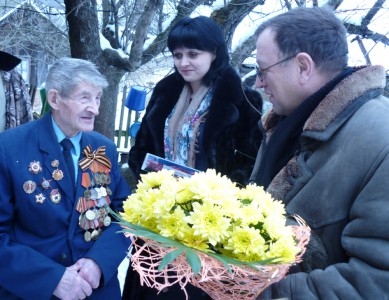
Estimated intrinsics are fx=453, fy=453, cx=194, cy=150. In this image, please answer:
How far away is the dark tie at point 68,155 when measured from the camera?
2176 mm

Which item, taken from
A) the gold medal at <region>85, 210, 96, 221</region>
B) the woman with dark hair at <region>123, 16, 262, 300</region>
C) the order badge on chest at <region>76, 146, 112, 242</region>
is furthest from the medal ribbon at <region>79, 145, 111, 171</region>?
the woman with dark hair at <region>123, 16, 262, 300</region>

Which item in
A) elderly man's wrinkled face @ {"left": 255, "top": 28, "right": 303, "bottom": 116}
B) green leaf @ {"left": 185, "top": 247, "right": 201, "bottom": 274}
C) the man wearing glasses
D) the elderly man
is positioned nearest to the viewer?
green leaf @ {"left": 185, "top": 247, "right": 201, "bottom": 274}

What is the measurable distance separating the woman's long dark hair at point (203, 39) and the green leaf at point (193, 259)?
72.3 inches

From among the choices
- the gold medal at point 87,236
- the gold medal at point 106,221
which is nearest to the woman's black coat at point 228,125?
the gold medal at point 106,221

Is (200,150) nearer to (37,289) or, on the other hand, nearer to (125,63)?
(37,289)

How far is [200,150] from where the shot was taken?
2.71 metres

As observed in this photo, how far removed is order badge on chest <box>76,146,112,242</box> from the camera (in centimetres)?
216

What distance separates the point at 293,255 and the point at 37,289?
4.25ft

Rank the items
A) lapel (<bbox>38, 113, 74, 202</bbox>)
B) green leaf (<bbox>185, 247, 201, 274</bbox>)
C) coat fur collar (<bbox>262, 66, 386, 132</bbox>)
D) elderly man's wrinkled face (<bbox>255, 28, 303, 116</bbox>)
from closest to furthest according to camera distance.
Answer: green leaf (<bbox>185, 247, 201, 274</bbox>) < coat fur collar (<bbox>262, 66, 386, 132</bbox>) < elderly man's wrinkled face (<bbox>255, 28, 303, 116</bbox>) < lapel (<bbox>38, 113, 74, 202</bbox>)

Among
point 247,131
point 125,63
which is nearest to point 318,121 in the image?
point 247,131

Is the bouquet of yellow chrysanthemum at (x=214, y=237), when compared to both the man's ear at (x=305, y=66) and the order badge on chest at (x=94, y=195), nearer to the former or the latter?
the man's ear at (x=305, y=66)

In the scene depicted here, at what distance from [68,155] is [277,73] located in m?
1.12

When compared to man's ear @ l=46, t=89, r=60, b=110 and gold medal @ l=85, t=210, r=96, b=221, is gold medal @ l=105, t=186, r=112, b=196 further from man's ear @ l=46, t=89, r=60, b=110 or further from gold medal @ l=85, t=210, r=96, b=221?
man's ear @ l=46, t=89, r=60, b=110

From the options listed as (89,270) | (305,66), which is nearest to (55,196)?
(89,270)
